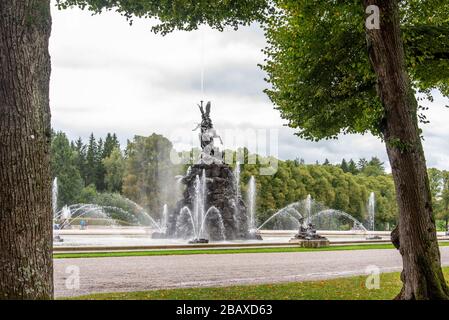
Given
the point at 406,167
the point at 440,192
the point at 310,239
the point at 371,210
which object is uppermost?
the point at 440,192

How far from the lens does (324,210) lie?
83.2 metres

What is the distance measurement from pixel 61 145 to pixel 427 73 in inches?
2744

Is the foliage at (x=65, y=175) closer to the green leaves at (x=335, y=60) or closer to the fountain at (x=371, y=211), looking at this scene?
the fountain at (x=371, y=211)

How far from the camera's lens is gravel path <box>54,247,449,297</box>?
535 inches

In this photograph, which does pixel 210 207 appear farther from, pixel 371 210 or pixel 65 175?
pixel 371 210

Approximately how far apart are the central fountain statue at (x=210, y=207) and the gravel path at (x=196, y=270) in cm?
929

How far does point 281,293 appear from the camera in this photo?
476 inches

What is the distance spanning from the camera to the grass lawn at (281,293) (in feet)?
37.0

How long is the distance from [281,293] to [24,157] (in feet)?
23.6

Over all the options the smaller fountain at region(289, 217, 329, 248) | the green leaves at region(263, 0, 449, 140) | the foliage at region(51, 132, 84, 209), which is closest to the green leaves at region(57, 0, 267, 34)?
the green leaves at region(263, 0, 449, 140)

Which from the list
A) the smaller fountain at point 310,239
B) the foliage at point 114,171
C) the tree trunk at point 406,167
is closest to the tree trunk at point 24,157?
the tree trunk at point 406,167

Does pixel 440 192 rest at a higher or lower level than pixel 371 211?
higher

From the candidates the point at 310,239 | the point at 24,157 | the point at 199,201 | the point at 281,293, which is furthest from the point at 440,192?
the point at 24,157
